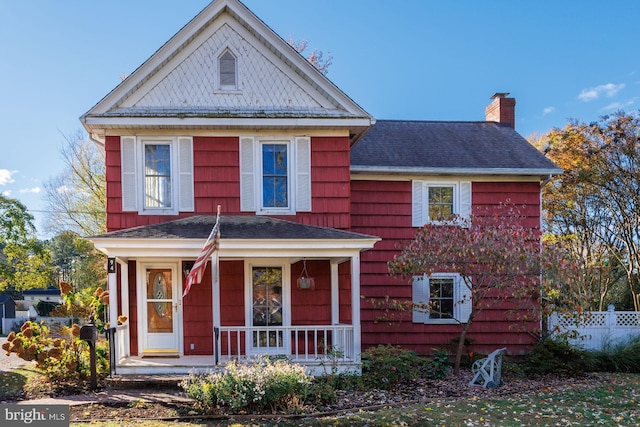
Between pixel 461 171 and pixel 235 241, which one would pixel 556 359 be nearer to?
pixel 461 171

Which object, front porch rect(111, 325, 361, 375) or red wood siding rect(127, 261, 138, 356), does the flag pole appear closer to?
front porch rect(111, 325, 361, 375)

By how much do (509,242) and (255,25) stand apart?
294 inches

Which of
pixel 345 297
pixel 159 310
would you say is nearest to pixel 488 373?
pixel 345 297

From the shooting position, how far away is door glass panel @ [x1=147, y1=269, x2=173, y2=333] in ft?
31.9

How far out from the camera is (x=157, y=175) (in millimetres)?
9781

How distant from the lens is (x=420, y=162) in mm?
11539

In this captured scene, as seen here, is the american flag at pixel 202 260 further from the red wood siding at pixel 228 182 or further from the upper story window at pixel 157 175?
the upper story window at pixel 157 175

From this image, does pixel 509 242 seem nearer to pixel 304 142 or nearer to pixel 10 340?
pixel 304 142

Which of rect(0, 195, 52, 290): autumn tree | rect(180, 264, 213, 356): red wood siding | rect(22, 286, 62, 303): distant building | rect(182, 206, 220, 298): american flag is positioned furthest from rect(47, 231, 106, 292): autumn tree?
rect(22, 286, 62, 303): distant building

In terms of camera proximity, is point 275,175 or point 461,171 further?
point 461,171

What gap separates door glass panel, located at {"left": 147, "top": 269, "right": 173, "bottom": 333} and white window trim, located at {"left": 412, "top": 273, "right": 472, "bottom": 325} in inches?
242

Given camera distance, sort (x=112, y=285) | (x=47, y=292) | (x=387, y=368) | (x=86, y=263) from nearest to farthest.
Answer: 1. (x=387, y=368)
2. (x=112, y=285)
3. (x=86, y=263)
4. (x=47, y=292)

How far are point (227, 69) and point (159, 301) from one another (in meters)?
5.64

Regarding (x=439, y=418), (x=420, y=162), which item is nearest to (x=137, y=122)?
(x=420, y=162)
